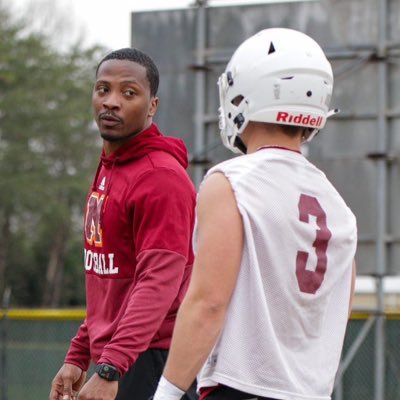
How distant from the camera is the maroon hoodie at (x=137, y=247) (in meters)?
4.27

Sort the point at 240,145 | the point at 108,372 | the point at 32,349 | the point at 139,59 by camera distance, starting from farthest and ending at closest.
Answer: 1. the point at 32,349
2. the point at 139,59
3. the point at 108,372
4. the point at 240,145

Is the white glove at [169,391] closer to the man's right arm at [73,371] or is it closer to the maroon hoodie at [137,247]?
the maroon hoodie at [137,247]

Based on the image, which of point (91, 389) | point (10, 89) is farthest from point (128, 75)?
point (10, 89)

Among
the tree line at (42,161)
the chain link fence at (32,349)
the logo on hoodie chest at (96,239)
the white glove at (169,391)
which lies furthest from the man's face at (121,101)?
the tree line at (42,161)

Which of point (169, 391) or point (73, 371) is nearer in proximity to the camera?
point (169, 391)

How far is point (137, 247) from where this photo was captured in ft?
14.5

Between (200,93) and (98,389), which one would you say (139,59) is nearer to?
(98,389)

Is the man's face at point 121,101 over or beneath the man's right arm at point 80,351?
over

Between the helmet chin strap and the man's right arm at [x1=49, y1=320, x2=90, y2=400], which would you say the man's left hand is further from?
the helmet chin strap

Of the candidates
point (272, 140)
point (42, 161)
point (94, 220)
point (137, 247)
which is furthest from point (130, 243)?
point (42, 161)

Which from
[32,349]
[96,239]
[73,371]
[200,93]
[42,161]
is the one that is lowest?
[32,349]

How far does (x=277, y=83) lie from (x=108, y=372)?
139 centimetres

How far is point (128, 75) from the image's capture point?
4.69 metres

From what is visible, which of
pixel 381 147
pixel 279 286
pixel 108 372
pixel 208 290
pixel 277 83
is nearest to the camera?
pixel 208 290
